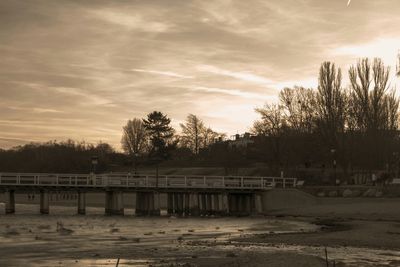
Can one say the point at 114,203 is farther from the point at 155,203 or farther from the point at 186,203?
A: the point at 186,203

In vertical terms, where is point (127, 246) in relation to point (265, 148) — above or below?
below

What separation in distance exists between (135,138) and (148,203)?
11021 cm

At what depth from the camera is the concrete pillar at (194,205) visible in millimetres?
66188

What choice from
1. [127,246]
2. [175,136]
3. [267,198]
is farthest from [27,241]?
[175,136]

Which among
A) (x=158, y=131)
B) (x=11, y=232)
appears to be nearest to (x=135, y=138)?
(x=158, y=131)

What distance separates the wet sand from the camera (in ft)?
79.0

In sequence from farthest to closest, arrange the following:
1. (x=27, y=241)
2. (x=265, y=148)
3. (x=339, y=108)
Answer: (x=265, y=148) → (x=339, y=108) → (x=27, y=241)

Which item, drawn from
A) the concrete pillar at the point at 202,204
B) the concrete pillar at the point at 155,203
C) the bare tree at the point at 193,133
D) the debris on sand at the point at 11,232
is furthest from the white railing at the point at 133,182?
the bare tree at the point at 193,133

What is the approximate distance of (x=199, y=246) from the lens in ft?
98.8

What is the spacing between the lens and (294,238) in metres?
35.1

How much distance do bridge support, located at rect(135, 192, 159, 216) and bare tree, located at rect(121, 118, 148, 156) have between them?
347ft

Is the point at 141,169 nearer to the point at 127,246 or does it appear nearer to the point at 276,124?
the point at 276,124

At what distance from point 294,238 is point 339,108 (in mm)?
55414

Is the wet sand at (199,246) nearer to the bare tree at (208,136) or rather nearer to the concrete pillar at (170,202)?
the concrete pillar at (170,202)
